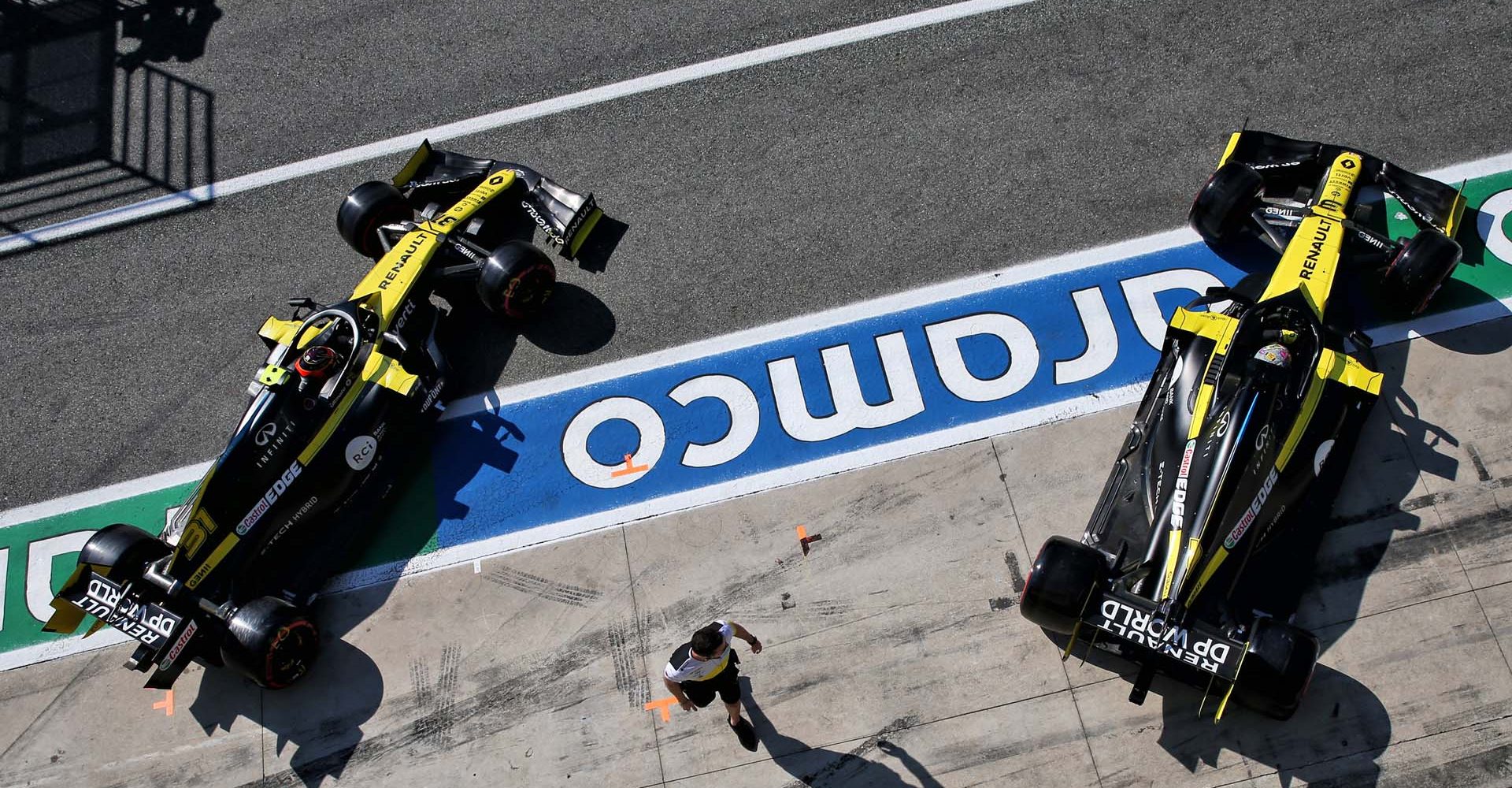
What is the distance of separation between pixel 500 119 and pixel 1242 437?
8.68m

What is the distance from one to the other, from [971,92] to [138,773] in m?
10.2

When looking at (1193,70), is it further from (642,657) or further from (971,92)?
(642,657)

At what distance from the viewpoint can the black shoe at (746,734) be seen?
833cm

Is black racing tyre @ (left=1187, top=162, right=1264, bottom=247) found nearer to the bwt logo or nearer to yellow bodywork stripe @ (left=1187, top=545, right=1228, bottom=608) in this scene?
the bwt logo

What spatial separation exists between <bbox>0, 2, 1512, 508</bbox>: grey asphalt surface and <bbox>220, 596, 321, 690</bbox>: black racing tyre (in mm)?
2649

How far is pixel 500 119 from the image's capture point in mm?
12664

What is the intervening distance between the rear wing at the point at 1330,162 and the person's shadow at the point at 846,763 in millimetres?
6340

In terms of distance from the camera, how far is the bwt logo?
997 cm

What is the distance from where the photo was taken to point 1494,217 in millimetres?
10539

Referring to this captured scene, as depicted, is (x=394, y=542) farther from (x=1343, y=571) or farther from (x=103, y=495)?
(x=1343, y=571)

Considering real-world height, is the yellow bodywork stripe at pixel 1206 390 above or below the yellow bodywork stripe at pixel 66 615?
above

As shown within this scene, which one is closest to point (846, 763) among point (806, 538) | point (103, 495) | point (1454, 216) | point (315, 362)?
point (806, 538)

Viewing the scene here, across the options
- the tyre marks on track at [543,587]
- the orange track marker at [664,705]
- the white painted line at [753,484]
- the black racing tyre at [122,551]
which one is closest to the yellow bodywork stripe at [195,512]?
the black racing tyre at [122,551]

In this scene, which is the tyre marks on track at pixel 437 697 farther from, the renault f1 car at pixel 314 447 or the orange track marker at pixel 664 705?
the orange track marker at pixel 664 705
